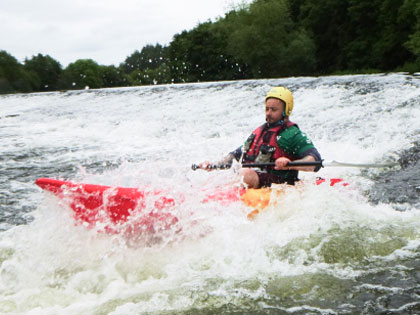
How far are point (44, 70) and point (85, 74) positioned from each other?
2556cm

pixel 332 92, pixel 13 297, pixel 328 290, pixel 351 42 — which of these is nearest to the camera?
pixel 328 290

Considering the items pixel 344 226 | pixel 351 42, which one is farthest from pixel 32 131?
pixel 351 42

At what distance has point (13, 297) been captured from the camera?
144 inches

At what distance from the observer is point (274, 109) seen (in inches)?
201

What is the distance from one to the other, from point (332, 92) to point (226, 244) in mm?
9812

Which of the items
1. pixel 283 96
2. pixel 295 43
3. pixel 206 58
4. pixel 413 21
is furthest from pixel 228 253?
pixel 206 58

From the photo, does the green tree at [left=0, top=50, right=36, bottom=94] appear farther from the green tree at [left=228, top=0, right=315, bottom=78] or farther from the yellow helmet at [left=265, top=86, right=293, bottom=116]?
the yellow helmet at [left=265, top=86, right=293, bottom=116]

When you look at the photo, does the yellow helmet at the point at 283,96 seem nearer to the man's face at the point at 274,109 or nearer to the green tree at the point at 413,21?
the man's face at the point at 274,109

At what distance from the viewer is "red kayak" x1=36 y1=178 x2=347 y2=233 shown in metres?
4.23

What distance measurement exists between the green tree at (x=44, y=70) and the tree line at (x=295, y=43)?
7.06 metres

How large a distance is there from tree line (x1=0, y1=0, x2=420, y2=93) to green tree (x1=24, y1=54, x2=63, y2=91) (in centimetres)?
706

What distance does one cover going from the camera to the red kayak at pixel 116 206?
13.9 ft

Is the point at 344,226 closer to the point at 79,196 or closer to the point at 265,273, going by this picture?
the point at 265,273

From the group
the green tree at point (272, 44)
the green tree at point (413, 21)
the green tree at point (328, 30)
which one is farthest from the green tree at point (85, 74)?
the green tree at point (413, 21)
